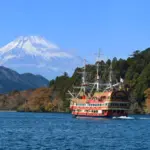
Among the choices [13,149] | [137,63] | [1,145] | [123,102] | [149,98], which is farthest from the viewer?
[137,63]

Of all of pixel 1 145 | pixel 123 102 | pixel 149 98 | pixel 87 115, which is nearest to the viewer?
pixel 1 145

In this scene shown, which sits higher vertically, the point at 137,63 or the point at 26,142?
the point at 137,63

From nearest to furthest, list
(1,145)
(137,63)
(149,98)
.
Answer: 1. (1,145)
2. (149,98)
3. (137,63)

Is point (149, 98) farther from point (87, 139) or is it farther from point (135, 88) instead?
point (87, 139)

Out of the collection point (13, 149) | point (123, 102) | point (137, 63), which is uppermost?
point (137, 63)

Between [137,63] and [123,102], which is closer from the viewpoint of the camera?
[123,102]

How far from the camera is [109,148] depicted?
57750 mm

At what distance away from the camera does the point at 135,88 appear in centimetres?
18438

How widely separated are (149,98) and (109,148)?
122262mm

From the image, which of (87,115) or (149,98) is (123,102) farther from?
(149,98)

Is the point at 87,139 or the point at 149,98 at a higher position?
the point at 149,98

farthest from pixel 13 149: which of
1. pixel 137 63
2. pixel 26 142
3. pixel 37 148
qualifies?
pixel 137 63

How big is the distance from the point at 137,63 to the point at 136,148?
14155cm

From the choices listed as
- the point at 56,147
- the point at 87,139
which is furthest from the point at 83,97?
the point at 56,147
